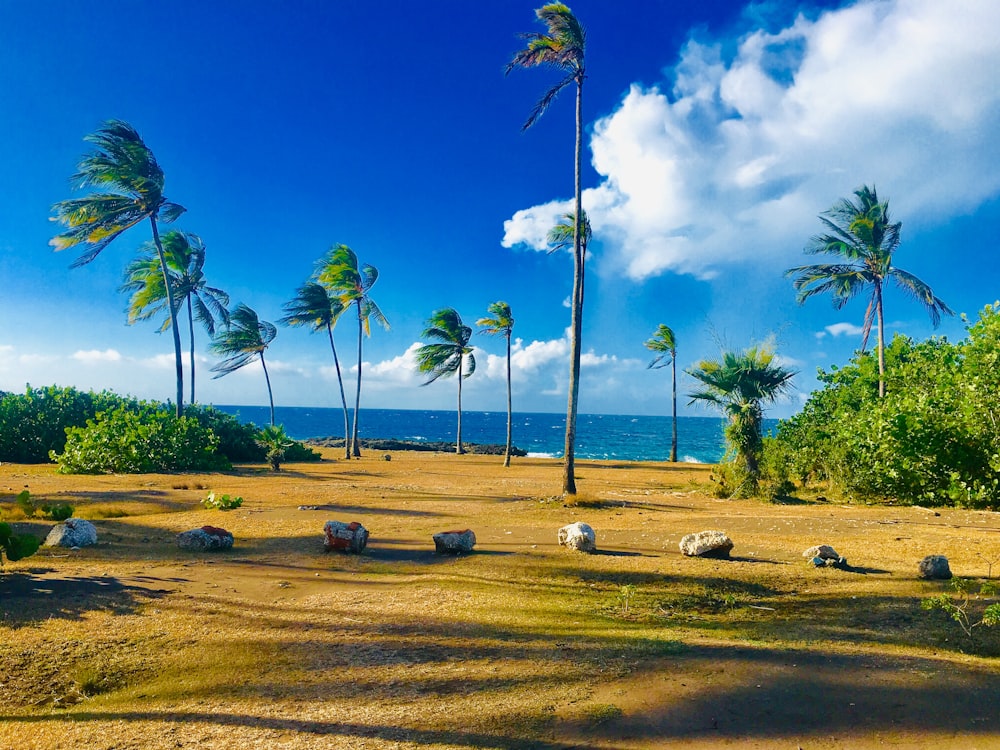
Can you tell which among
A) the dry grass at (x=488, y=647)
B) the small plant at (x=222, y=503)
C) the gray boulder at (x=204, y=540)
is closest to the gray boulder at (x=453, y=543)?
the dry grass at (x=488, y=647)

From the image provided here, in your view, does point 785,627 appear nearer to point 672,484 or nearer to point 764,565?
point 764,565

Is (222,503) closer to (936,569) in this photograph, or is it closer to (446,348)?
(936,569)

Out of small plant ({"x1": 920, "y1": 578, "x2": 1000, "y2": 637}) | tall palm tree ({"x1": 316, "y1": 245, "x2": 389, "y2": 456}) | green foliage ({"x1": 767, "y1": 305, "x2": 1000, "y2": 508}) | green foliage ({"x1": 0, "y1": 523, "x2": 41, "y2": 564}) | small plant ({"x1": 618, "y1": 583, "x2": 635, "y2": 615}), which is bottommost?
small plant ({"x1": 618, "y1": 583, "x2": 635, "y2": 615})

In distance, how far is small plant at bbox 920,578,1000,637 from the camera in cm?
432

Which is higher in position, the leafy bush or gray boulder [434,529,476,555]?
the leafy bush

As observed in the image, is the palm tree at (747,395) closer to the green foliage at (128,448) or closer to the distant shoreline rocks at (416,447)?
the green foliage at (128,448)

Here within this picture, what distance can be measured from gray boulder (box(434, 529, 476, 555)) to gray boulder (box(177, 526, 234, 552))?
8.46 ft

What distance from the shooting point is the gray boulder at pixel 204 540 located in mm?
7301

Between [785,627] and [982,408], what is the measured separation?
9.15 metres

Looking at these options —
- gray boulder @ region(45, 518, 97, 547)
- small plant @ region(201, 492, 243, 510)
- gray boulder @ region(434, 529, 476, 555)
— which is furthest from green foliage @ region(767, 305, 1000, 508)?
gray boulder @ region(45, 518, 97, 547)

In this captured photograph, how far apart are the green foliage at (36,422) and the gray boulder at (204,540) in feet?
57.7

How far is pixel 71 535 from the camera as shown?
23.0ft

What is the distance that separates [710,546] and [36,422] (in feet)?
79.4

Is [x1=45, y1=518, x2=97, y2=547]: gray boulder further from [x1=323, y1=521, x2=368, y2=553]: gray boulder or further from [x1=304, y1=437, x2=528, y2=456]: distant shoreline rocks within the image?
[x1=304, y1=437, x2=528, y2=456]: distant shoreline rocks
